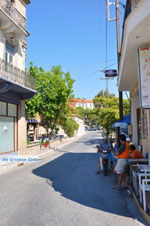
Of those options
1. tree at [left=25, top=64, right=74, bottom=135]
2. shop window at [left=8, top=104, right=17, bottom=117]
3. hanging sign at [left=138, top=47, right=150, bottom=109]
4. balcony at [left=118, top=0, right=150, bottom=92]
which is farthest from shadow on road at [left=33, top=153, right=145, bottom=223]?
tree at [left=25, top=64, right=74, bottom=135]

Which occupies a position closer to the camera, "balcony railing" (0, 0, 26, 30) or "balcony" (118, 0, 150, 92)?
"balcony" (118, 0, 150, 92)

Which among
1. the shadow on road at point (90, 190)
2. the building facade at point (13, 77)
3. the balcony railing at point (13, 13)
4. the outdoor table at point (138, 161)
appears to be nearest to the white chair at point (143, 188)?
the shadow on road at point (90, 190)

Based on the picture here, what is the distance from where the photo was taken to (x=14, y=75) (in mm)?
13727

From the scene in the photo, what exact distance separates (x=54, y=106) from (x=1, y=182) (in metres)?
15.5

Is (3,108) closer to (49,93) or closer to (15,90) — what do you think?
(15,90)

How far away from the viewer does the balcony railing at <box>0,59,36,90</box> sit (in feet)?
41.2

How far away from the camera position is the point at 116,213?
189 inches

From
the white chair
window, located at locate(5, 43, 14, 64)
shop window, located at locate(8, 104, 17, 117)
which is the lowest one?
the white chair

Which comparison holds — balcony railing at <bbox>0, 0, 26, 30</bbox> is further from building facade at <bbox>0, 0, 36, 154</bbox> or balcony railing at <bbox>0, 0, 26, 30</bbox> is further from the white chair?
the white chair

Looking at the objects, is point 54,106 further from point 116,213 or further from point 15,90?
point 116,213

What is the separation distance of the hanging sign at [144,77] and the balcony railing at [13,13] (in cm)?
1062

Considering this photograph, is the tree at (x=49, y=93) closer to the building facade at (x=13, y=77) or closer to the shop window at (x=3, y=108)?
the building facade at (x=13, y=77)

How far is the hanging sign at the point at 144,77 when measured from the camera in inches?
207

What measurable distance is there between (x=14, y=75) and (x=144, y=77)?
33.7ft
